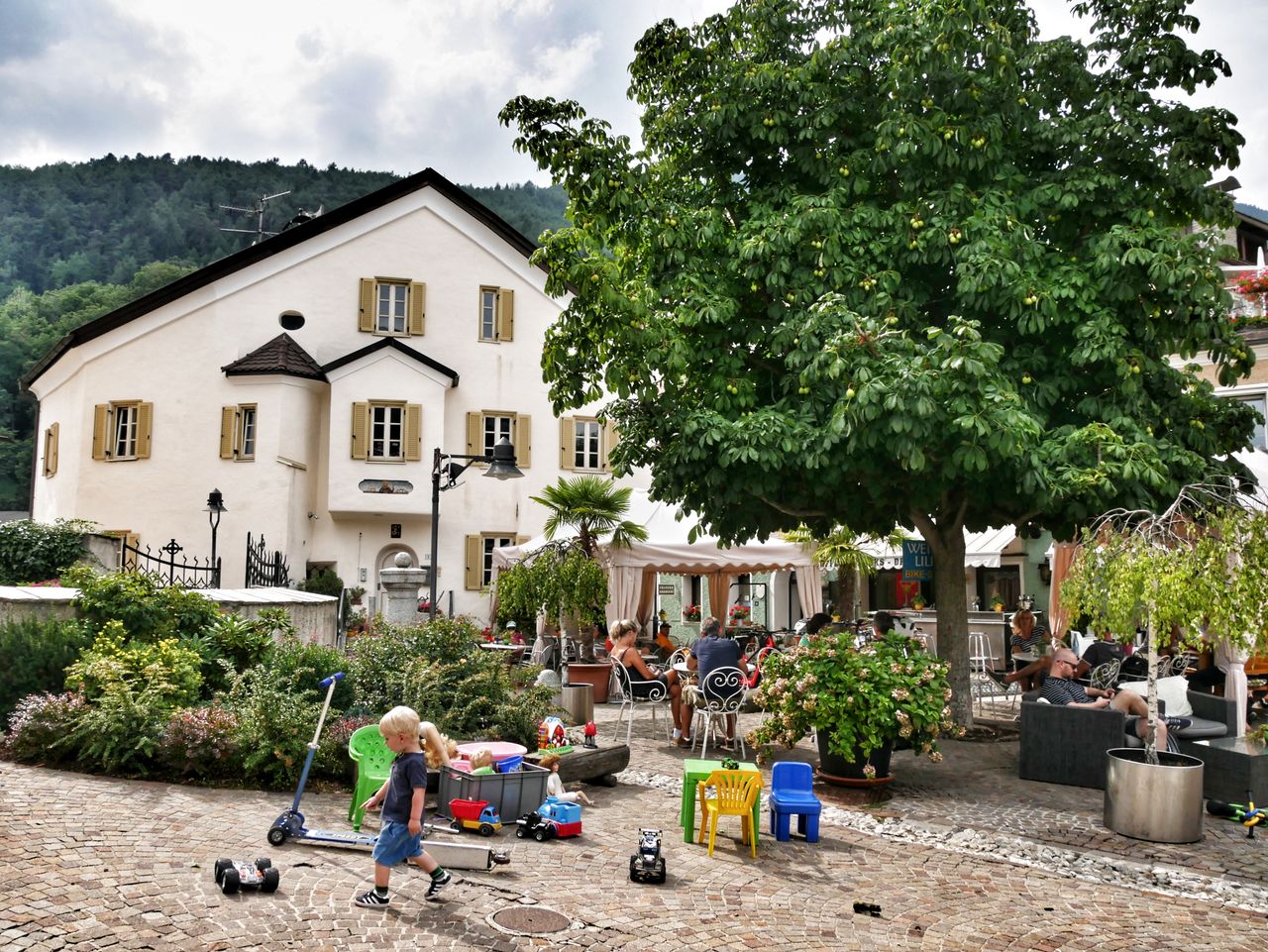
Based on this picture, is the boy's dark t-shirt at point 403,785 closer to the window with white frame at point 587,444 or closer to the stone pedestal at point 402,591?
the stone pedestal at point 402,591

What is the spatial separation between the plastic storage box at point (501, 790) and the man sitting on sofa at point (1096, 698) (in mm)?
5320

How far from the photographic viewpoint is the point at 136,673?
374 inches

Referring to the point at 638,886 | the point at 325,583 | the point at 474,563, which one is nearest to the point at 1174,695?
the point at 638,886

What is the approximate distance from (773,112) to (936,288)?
8.95 feet

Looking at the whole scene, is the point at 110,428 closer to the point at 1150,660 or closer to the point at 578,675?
the point at 578,675

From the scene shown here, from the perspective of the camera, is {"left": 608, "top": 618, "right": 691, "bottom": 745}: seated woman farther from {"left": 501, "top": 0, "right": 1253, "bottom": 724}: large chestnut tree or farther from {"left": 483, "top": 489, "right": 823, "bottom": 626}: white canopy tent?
{"left": 483, "top": 489, "right": 823, "bottom": 626}: white canopy tent

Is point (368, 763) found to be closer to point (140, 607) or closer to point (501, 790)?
point (501, 790)

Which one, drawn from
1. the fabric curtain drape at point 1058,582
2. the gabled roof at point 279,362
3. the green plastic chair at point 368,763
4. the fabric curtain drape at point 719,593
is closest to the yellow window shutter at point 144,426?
the gabled roof at point 279,362

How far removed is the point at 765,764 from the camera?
428 inches

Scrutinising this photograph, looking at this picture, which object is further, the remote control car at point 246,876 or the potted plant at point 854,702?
the potted plant at point 854,702

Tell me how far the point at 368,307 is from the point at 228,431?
4.57 m

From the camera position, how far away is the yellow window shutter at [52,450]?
2805 centimetres

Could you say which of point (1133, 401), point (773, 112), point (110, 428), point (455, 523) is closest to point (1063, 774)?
point (1133, 401)

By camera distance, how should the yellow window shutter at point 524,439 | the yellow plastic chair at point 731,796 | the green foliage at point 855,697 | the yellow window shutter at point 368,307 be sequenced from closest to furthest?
the yellow plastic chair at point 731,796 < the green foliage at point 855,697 < the yellow window shutter at point 368,307 < the yellow window shutter at point 524,439
